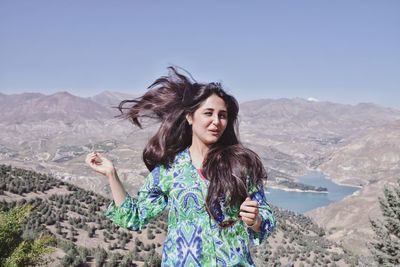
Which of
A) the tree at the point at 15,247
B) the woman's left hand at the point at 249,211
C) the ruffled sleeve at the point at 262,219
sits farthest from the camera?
the tree at the point at 15,247

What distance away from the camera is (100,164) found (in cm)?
326

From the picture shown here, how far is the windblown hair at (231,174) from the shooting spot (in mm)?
2822

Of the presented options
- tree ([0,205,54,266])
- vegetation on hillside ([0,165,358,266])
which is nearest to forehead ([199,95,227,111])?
tree ([0,205,54,266])

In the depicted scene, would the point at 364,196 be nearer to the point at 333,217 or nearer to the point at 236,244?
the point at 333,217

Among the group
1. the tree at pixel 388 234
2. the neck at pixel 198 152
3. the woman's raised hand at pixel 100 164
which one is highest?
the neck at pixel 198 152

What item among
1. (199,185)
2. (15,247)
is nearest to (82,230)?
(15,247)

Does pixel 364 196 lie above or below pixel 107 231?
below

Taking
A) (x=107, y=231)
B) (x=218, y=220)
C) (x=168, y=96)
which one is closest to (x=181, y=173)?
(x=218, y=220)

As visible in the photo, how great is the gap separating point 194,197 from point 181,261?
1.35 ft

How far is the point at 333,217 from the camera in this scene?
128875 mm

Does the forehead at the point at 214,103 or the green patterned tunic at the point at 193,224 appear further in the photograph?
the forehead at the point at 214,103

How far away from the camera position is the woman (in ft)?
9.11

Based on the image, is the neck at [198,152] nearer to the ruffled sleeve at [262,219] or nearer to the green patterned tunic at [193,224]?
the green patterned tunic at [193,224]

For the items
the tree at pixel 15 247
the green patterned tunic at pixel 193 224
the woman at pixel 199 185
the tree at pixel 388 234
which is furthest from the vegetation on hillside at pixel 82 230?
the green patterned tunic at pixel 193 224
